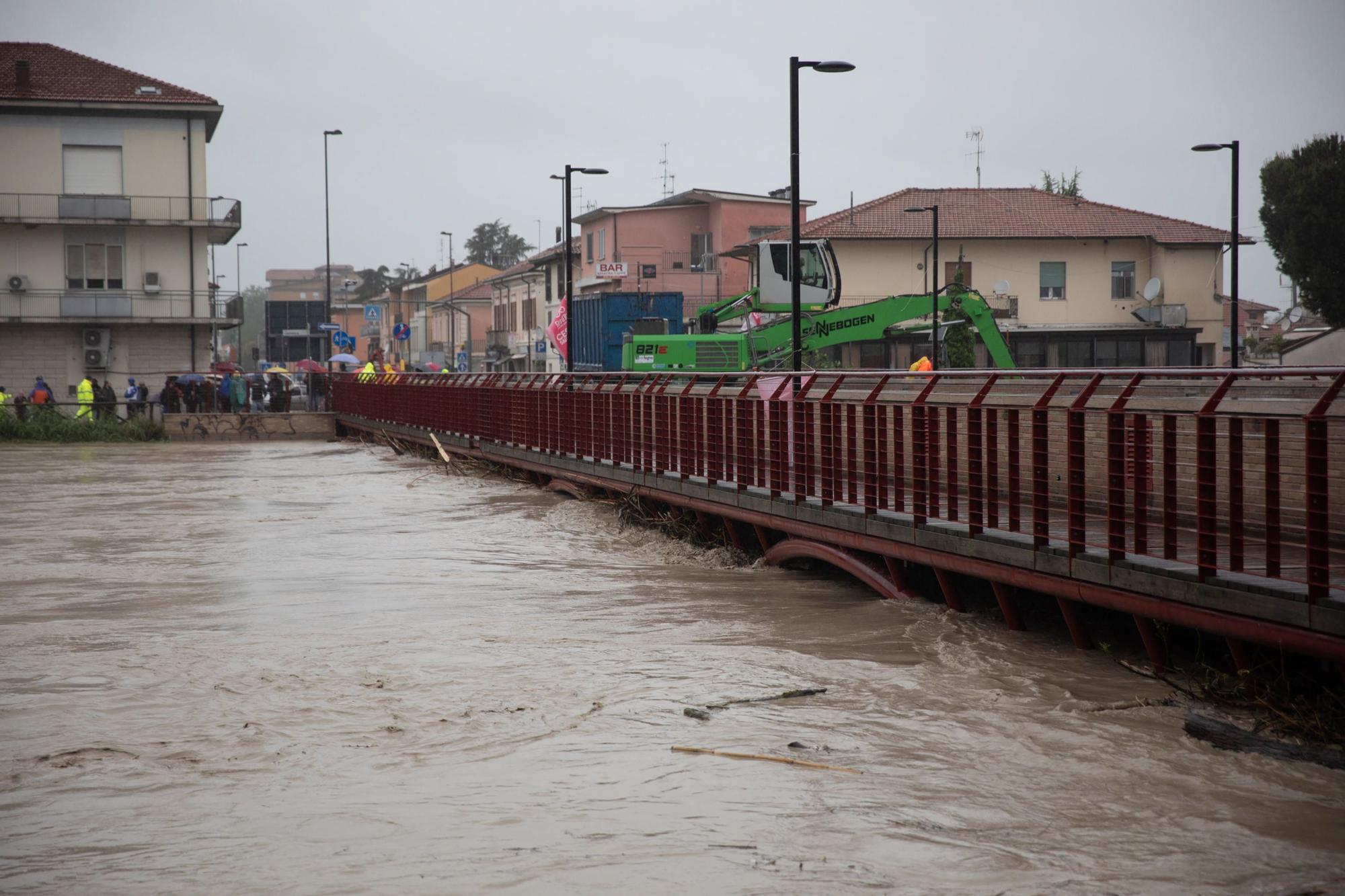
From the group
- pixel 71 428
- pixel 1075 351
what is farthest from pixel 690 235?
pixel 71 428

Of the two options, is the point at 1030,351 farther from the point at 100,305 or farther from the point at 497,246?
the point at 497,246

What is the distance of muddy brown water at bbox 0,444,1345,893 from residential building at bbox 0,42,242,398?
35295mm

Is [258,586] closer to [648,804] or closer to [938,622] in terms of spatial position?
[938,622]

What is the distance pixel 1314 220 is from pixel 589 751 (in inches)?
1926

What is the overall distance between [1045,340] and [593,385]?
35951 mm

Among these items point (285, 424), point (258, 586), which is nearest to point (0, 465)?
point (285, 424)

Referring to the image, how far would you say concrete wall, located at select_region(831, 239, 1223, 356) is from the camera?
175 ft

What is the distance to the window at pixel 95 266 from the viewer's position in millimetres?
46656

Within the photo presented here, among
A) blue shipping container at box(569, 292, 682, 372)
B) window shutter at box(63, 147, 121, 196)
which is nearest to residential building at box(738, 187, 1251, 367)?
blue shipping container at box(569, 292, 682, 372)

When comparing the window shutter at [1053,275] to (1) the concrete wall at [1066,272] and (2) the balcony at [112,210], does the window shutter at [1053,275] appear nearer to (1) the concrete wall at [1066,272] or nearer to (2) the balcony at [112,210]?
(1) the concrete wall at [1066,272]

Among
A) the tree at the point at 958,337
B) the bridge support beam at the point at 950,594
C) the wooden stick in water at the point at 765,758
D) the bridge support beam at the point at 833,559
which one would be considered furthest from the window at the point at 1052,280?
the wooden stick in water at the point at 765,758

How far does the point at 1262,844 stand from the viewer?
6.01 metres

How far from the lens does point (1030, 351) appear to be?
175 ft

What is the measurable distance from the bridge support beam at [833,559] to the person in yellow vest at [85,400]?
30.2 meters
